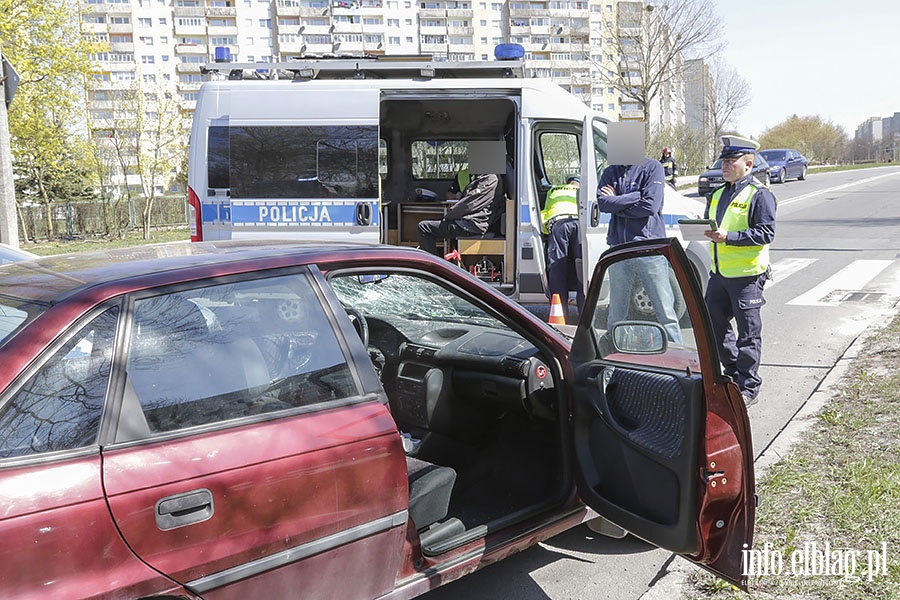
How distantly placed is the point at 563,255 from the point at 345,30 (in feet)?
305

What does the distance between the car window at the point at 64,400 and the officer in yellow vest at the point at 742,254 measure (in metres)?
4.18

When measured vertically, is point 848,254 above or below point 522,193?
below

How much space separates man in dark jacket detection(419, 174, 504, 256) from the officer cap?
3770 millimetres

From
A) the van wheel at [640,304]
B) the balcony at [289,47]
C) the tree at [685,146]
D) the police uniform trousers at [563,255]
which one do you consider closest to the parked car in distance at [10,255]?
the van wheel at [640,304]

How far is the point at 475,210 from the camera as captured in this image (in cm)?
911

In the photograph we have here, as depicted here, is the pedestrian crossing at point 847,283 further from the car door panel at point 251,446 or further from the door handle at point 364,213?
the car door panel at point 251,446

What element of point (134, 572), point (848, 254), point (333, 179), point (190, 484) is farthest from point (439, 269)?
point (848, 254)

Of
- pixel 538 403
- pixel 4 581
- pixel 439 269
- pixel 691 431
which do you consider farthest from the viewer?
pixel 538 403

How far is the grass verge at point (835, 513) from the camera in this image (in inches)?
128

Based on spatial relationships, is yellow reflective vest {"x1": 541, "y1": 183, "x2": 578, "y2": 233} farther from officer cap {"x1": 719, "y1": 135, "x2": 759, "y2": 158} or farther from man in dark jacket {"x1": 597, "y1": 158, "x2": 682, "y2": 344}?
officer cap {"x1": 719, "y1": 135, "x2": 759, "y2": 158}

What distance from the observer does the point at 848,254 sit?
45.6 feet

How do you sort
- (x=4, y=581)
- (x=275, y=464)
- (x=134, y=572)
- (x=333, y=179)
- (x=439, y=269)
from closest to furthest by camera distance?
1. (x=4, y=581)
2. (x=134, y=572)
3. (x=275, y=464)
4. (x=439, y=269)
5. (x=333, y=179)

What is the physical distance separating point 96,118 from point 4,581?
3171cm

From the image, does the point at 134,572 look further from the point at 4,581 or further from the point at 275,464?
the point at 275,464
